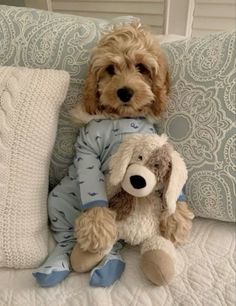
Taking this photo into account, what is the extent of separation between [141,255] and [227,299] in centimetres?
20

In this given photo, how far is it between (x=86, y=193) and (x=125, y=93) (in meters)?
0.24

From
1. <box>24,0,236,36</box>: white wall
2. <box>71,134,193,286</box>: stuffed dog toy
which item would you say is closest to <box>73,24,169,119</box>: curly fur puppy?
<box>71,134,193,286</box>: stuffed dog toy

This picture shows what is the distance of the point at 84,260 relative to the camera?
0.76m

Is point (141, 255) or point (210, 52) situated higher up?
point (210, 52)

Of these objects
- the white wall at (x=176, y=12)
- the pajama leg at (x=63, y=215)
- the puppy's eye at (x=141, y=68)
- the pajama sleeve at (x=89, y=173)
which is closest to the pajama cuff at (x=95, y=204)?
the pajama sleeve at (x=89, y=173)

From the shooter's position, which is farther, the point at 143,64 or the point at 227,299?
the point at 143,64

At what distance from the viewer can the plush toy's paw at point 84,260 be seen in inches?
29.8

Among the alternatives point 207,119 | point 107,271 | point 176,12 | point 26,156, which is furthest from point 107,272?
point 176,12

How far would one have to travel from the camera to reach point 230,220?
2.77 feet

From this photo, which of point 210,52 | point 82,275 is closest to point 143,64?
point 210,52

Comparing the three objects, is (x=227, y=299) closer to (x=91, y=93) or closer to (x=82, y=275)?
(x=82, y=275)

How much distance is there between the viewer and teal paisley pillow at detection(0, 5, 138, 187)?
919 millimetres

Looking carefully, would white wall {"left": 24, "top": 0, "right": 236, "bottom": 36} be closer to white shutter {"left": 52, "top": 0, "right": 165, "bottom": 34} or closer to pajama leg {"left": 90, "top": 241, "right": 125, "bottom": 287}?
white shutter {"left": 52, "top": 0, "right": 165, "bottom": 34}

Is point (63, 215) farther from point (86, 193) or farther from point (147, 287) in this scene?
point (147, 287)
